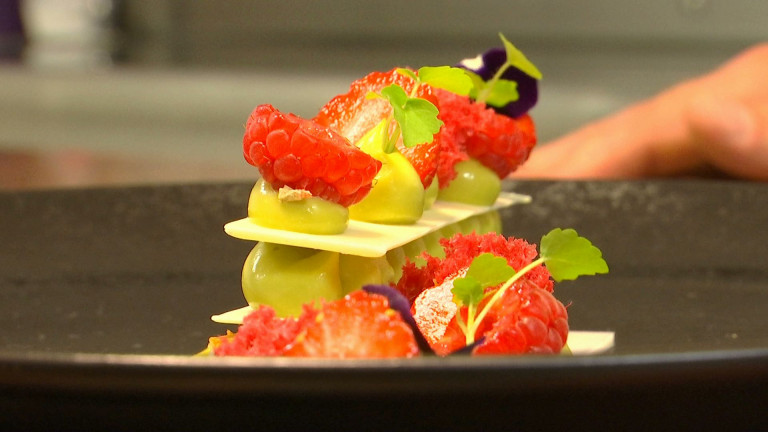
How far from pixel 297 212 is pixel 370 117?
0.19 m

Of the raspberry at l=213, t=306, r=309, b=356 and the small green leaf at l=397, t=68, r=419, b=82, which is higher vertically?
the small green leaf at l=397, t=68, r=419, b=82

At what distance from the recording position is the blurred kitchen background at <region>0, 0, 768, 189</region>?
9.82ft

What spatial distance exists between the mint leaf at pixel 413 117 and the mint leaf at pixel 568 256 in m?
0.13

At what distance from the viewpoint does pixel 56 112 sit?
364 cm

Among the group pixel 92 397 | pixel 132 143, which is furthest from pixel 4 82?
pixel 92 397

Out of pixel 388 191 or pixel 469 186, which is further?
pixel 469 186

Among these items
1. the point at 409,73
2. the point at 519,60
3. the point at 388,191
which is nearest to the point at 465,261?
the point at 388,191

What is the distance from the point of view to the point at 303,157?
894mm

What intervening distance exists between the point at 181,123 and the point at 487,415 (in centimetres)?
300

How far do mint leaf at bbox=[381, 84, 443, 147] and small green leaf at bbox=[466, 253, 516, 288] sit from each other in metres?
0.12

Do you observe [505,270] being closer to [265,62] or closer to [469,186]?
[469,186]

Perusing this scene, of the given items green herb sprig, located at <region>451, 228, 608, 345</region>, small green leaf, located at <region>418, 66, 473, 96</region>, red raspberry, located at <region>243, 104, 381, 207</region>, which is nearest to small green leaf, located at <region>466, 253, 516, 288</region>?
green herb sprig, located at <region>451, 228, 608, 345</region>

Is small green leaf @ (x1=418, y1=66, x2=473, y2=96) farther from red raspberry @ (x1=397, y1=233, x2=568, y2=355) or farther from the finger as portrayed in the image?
the finger

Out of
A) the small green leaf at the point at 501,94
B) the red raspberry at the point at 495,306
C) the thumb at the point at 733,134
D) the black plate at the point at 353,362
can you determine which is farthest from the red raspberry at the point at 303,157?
the thumb at the point at 733,134
